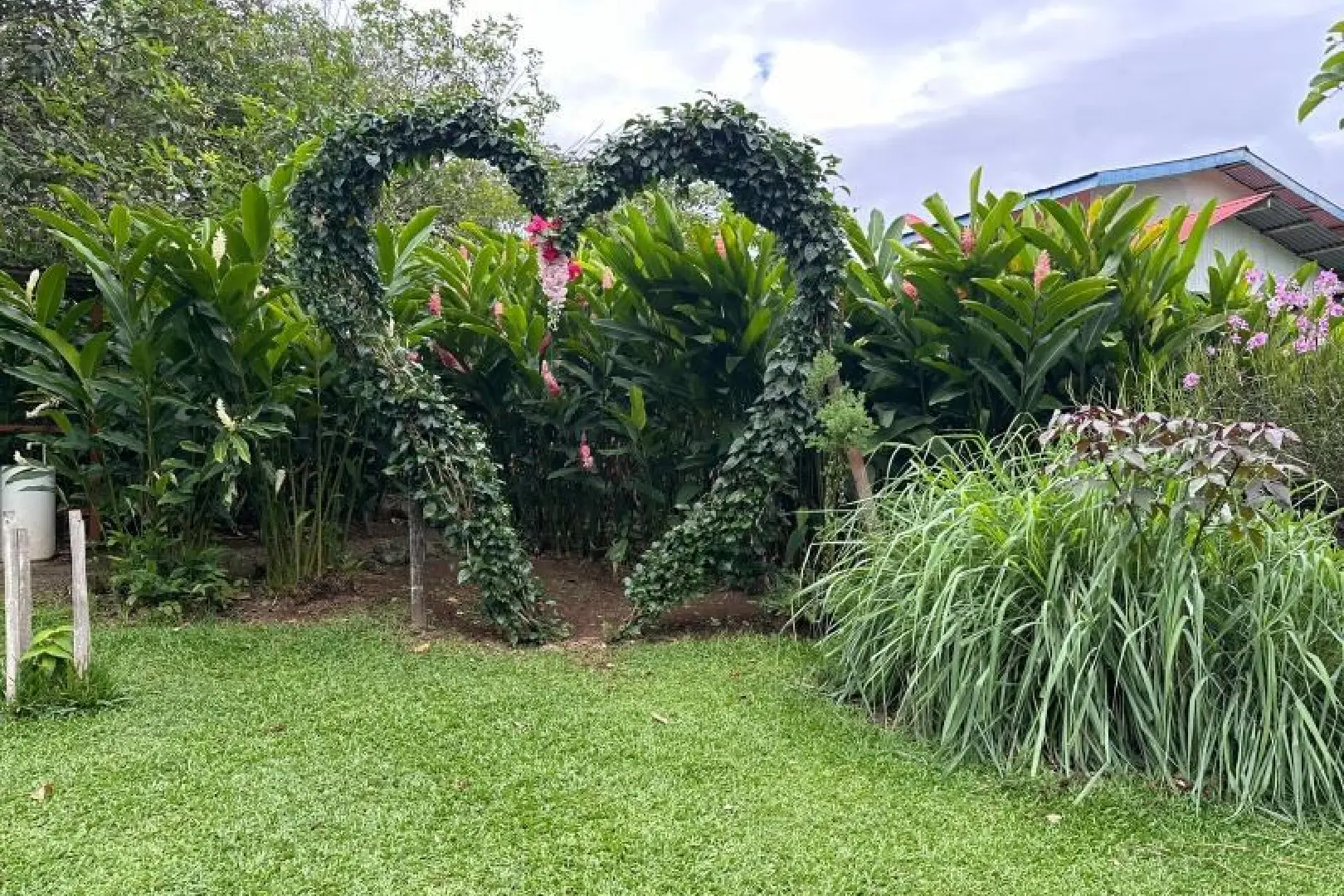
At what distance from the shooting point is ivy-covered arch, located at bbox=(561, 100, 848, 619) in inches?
151

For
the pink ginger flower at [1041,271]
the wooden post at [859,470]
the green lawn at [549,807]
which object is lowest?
the green lawn at [549,807]

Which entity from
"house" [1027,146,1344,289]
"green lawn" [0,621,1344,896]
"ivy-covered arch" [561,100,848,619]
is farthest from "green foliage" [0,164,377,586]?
"house" [1027,146,1344,289]

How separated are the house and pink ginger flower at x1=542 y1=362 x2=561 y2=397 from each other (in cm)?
730

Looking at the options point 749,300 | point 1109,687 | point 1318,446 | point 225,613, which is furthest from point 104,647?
point 1318,446

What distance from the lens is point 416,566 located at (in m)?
3.96

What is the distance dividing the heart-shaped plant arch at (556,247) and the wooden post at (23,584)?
1304 millimetres

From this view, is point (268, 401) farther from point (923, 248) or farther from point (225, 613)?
point (923, 248)

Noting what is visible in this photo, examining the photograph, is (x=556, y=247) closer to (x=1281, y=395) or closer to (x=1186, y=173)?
(x=1281, y=395)

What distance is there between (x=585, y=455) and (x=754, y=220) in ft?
4.57

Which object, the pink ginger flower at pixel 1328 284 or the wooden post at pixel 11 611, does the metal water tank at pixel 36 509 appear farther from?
the pink ginger flower at pixel 1328 284

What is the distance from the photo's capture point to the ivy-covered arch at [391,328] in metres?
3.72

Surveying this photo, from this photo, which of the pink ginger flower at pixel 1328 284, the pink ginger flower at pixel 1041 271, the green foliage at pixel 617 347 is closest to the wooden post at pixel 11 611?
the green foliage at pixel 617 347

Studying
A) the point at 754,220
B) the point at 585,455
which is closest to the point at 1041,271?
the point at 754,220

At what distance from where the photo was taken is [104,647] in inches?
138
